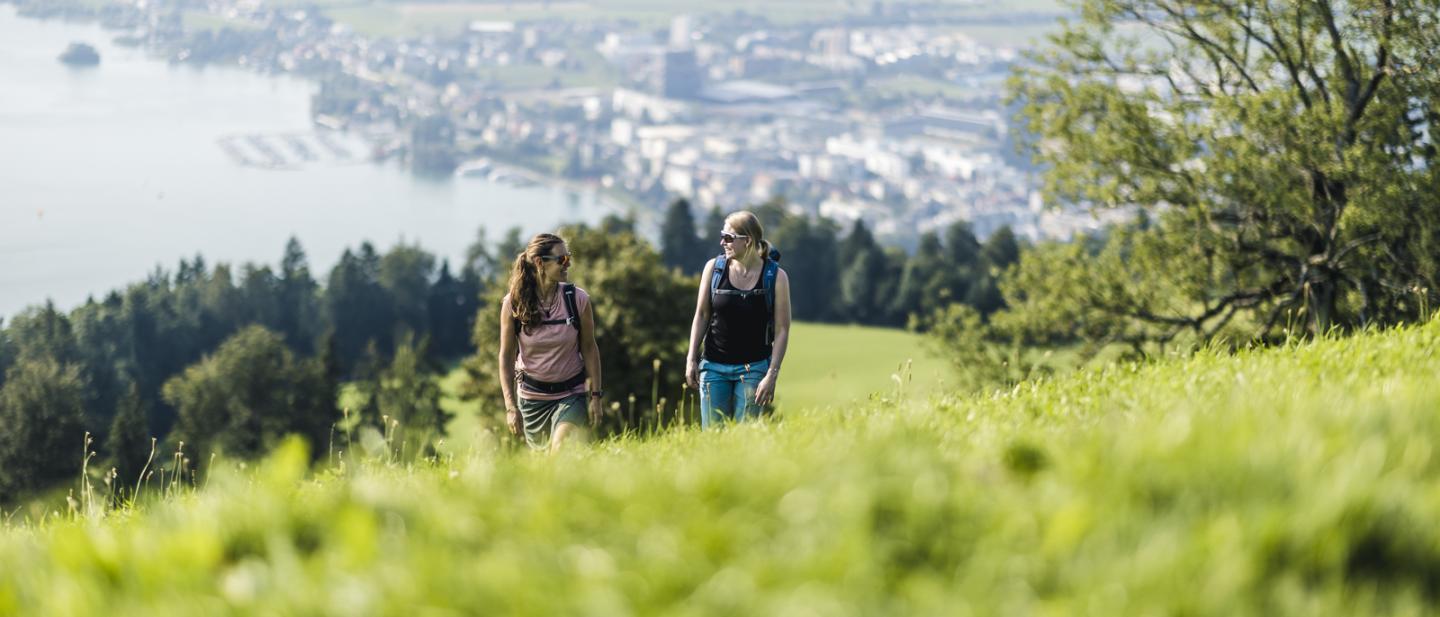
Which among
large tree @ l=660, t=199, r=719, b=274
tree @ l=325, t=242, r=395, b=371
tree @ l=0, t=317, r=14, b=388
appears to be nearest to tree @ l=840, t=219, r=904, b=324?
large tree @ l=660, t=199, r=719, b=274

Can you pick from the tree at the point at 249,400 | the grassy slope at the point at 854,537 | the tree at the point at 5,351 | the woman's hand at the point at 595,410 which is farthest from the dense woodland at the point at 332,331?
A: the grassy slope at the point at 854,537

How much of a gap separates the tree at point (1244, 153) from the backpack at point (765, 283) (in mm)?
14000

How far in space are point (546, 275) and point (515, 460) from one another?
11.7 ft

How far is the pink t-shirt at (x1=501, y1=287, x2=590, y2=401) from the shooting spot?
895 centimetres

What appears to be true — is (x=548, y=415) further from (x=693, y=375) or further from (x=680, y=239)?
(x=680, y=239)

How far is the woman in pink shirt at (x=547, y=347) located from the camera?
348 inches

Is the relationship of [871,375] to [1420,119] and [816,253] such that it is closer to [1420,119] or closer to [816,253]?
[816,253]

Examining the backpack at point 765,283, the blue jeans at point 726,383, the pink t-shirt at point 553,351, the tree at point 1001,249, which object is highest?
the backpack at point 765,283

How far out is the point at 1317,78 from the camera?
22.2 meters

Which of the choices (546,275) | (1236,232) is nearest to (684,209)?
(1236,232)

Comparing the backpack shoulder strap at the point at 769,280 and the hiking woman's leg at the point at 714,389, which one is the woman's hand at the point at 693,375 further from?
the backpack shoulder strap at the point at 769,280

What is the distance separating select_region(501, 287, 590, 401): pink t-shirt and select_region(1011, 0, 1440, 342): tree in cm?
1506

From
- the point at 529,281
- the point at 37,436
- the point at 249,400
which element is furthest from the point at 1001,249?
the point at 529,281

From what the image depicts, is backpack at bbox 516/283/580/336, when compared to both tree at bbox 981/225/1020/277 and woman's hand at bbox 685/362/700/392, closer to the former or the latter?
woman's hand at bbox 685/362/700/392
